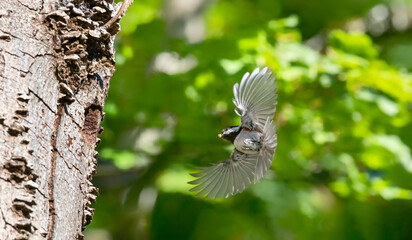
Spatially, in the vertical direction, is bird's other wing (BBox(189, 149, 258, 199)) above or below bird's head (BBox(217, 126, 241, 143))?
below

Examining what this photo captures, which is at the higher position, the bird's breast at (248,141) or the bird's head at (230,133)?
the bird's head at (230,133)

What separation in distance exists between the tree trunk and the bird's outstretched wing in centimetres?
69

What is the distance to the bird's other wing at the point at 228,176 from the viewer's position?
1904 millimetres

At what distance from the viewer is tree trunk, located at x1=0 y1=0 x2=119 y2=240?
0.98 metres

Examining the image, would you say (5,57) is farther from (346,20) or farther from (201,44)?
(346,20)

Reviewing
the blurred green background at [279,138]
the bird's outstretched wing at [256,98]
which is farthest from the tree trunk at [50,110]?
the blurred green background at [279,138]

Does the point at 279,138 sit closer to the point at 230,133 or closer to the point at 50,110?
the point at 230,133

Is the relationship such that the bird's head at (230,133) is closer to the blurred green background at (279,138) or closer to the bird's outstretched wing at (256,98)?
the bird's outstretched wing at (256,98)

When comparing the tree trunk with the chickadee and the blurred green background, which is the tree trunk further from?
the blurred green background

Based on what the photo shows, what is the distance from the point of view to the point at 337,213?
3539mm

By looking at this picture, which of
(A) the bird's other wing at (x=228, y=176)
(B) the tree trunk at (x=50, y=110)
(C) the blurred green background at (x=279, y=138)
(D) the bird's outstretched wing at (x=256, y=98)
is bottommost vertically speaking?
(B) the tree trunk at (x=50, y=110)

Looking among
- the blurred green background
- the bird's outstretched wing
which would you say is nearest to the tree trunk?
the bird's outstretched wing

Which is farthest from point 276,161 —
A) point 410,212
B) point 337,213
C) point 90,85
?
point 90,85

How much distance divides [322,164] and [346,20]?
8.48ft
